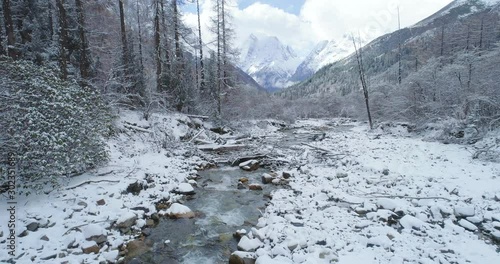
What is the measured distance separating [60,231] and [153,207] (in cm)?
257

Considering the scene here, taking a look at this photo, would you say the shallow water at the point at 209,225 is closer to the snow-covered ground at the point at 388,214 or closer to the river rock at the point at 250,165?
the snow-covered ground at the point at 388,214

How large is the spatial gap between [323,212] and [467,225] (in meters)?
3.48

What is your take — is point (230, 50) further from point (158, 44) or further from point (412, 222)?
point (412, 222)

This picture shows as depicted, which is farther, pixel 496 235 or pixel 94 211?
pixel 94 211

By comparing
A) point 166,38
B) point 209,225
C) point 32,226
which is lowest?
point 209,225

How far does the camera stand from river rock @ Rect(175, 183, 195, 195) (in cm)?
973

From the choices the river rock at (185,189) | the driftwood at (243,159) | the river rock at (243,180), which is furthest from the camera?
the driftwood at (243,159)

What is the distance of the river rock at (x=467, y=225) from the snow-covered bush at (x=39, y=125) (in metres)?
10.8

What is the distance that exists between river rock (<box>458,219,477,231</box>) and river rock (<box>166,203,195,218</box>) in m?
7.48

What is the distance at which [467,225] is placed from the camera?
6.31 metres

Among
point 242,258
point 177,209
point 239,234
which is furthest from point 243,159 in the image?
point 242,258

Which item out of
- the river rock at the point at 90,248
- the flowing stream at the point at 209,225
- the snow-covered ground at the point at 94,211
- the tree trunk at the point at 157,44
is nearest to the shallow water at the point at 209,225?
the flowing stream at the point at 209,225

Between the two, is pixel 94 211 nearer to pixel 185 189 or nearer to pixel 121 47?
pixel 185 189

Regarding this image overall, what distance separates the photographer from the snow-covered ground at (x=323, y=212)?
5.51m
